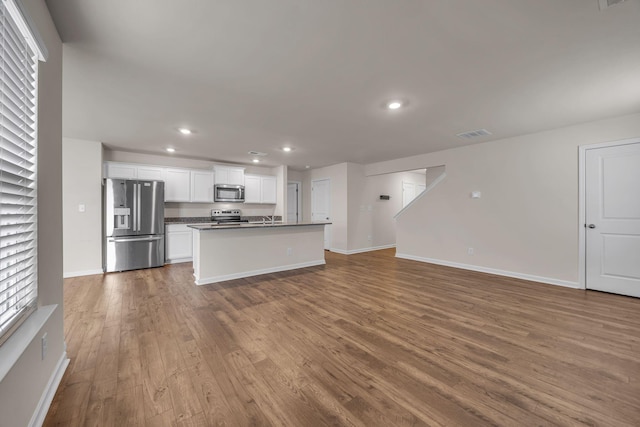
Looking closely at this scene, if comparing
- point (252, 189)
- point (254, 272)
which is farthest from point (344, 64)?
point (252, 189)

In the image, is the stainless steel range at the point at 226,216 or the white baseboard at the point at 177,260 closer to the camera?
the white baseboard at the point at 177,260

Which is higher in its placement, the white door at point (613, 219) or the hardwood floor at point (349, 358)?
the white door at point (613, 219)

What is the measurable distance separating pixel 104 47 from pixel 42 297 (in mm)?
1919

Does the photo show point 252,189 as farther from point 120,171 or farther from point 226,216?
point 120,171

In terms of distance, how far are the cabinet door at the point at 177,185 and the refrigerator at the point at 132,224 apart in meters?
0.36

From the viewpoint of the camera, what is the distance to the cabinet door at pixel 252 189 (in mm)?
6867

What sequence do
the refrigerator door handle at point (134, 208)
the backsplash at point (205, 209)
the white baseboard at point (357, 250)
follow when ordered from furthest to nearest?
the white baseboard at point (357, 250) → the backsplash at point (205, 209) → the refrigerator door handle at point (134, 208)

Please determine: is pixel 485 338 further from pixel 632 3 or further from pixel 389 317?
pixel 632 3

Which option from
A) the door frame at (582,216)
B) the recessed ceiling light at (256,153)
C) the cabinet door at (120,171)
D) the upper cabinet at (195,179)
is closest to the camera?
the door frame at (582,216)

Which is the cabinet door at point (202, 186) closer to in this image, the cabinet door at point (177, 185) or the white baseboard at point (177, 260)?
the cabinet door at point (177, 185)

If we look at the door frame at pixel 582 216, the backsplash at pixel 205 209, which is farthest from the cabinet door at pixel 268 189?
the door frame at pixel 582 216

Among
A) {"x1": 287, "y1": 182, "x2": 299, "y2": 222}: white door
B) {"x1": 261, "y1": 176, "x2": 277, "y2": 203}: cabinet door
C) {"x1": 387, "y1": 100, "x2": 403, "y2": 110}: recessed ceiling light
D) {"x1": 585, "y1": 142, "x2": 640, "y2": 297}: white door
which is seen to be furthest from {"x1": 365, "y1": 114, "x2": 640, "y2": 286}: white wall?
{"x1": 287, "y1": 182, "x2": 299, "y2": 222}: white door

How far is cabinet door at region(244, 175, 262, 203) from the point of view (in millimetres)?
6867

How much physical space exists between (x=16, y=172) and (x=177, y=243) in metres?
4.87
